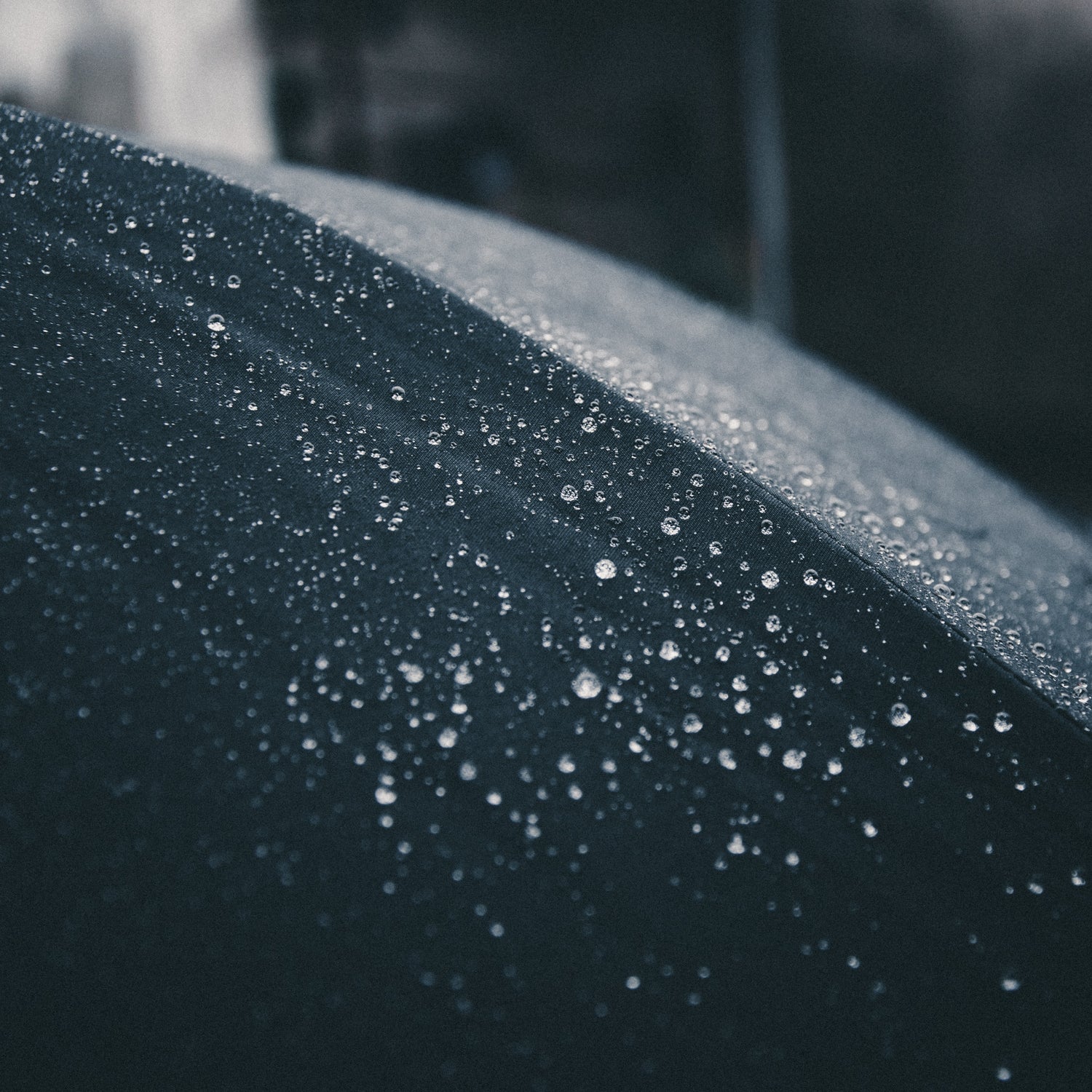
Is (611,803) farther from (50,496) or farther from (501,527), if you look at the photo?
(50,496)

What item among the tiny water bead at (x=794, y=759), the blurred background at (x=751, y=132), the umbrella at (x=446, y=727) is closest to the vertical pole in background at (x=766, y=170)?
the blurred background at (x=751, y=132)

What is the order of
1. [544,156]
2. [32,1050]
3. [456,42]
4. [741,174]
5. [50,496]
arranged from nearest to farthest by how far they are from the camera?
[32,1050] → [50,496] → [456,42] → [544,156] → [741,174]

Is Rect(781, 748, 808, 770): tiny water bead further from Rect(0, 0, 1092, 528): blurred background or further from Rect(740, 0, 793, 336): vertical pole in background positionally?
→ Rect(740, 0, 793, 336): vertical pole in background

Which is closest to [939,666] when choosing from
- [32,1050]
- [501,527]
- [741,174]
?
[501,527]

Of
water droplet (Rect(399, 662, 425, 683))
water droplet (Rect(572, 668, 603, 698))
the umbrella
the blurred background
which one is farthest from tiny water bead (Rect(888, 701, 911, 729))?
the blurred background

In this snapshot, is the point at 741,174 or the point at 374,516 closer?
the point at 374,516

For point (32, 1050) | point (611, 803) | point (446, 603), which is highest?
point (446, 603)
